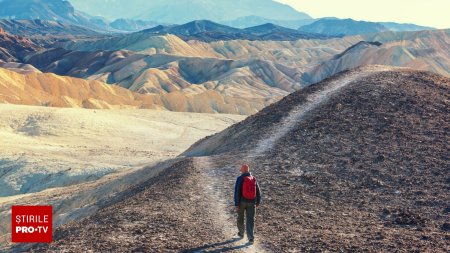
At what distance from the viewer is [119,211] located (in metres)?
14.9

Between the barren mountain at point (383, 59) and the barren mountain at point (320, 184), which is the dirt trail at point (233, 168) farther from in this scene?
the barren mountain at point (383, 59)

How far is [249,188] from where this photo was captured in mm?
12008

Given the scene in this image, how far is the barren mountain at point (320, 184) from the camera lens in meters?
12.5

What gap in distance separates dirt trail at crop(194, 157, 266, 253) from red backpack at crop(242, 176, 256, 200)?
1151mm

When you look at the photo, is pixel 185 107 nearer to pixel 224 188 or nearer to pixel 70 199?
pixel 70 199

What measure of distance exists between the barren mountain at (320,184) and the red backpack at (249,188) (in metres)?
1.17

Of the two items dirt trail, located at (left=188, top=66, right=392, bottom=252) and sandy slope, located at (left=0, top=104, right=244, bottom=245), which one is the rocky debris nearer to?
dirt trail, located at (left=188, top=66, right=392, bottom=252)

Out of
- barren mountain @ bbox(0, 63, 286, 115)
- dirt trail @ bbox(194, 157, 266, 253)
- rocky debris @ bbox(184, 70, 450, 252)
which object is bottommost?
Result: barren mountain @ bbox(0, 63, 286, 115)

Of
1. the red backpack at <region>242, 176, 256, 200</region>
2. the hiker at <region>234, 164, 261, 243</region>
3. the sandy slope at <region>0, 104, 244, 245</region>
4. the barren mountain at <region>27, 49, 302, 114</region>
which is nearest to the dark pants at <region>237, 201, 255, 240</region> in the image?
the hiker at <region>234, 164, 261, 243</region>

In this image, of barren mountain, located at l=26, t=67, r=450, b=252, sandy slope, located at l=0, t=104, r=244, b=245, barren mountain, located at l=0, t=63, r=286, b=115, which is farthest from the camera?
barren mountain, located at l=0, t=63, r=286, b=115

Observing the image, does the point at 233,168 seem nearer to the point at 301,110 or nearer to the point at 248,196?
the point at 301,110

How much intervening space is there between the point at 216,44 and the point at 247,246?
626 ft

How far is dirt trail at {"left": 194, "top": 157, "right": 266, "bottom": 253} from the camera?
1190 cm

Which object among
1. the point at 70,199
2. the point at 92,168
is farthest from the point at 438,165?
the point at 92,168
